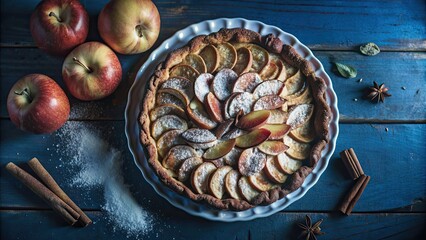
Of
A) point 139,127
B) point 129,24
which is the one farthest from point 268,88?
point 129,24

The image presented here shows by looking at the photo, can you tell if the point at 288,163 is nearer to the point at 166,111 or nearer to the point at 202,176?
the point at 202,176

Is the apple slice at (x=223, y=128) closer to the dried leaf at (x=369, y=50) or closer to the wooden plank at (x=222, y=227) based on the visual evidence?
the wooden plank at (x=222, y=227)

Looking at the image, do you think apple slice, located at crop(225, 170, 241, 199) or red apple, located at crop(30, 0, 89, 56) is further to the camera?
red apple, located at crop(30, 0, 89, 56)

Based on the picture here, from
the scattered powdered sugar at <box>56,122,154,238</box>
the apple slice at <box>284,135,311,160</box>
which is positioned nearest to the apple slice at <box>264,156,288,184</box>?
the apple slice at <box>284,135,311,160</box>


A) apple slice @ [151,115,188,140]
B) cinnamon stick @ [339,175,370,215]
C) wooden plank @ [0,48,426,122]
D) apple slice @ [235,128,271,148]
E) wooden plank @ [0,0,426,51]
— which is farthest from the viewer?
wooden plank @ [0,0,426,51]

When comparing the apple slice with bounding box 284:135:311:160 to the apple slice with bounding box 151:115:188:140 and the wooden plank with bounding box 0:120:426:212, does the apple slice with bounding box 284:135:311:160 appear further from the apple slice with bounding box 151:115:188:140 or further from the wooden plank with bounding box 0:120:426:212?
the apple slice with bounding box 151:115:188:140

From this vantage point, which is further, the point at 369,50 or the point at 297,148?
the point at 369,50

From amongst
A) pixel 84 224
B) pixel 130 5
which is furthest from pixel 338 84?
pixel 84 224
